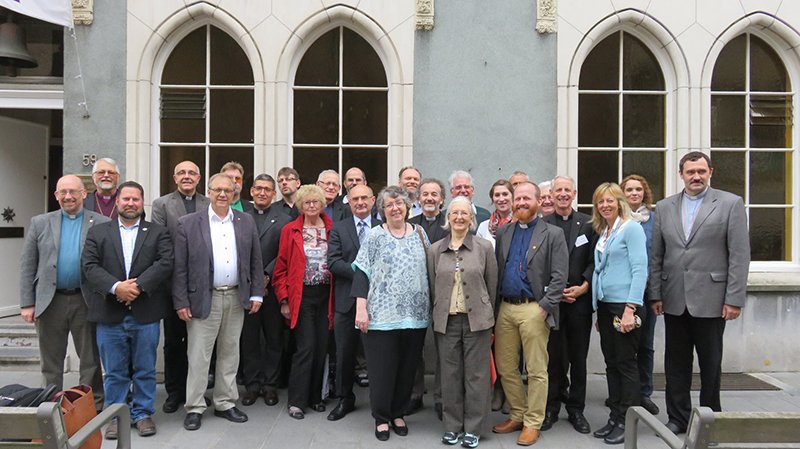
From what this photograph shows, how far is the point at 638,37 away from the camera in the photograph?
7.02m

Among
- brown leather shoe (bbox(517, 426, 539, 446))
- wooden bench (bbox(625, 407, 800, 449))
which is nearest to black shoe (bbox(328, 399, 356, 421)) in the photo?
brown leather shoe (bbox(517, 426, 539, 446))

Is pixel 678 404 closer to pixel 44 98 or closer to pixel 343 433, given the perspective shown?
pixel 343 433

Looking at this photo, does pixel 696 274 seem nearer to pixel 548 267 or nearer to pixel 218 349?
pixel 548 267

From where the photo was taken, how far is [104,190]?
527 centimetres

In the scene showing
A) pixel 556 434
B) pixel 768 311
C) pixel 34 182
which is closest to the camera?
pixel 556 434

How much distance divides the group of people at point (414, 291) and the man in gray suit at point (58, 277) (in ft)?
0.04

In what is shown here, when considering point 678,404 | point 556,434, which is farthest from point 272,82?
point 678,404

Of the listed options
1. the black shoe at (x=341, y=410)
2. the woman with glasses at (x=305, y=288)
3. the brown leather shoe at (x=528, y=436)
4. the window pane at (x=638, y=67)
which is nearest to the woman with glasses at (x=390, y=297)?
the black shoe at (x=341, y=410)

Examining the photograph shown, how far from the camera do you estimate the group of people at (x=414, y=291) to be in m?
4.52

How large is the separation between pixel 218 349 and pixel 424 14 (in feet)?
13.3

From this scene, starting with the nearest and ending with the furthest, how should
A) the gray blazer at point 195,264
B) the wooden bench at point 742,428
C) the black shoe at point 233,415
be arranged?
1. the wooden bench at point 742,428
2. the gray blazer at point 195,264
3. the black shoe at point 233,415

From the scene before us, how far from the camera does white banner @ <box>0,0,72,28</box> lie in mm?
5898

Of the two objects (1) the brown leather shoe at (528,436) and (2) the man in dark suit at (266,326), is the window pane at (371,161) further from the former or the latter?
(1) the brown leather shoe at (528,436)

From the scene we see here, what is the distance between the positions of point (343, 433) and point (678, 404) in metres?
2.61
